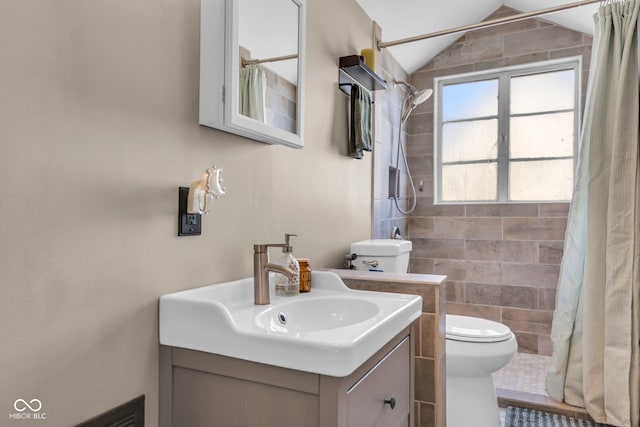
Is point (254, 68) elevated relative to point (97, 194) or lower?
elevated

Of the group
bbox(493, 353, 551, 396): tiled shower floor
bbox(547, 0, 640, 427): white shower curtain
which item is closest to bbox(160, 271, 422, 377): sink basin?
bbox(547, 0, 640, 427): white shower curtain

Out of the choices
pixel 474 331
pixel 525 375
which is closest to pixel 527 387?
pixel 525 375

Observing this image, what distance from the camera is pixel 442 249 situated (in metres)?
3.43

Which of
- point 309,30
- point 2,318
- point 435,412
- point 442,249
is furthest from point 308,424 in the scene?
point 442,249

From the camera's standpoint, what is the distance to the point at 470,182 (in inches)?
134

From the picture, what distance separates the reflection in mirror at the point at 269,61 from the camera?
1.30 metres

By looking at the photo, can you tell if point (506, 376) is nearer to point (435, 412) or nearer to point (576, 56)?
point (435, 412)

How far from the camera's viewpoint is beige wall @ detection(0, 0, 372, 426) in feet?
2.61

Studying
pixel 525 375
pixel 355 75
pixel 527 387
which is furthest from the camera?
pixel 525 375

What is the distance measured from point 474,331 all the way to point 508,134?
1.83 m

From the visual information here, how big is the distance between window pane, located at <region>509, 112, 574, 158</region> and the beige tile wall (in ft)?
1.11

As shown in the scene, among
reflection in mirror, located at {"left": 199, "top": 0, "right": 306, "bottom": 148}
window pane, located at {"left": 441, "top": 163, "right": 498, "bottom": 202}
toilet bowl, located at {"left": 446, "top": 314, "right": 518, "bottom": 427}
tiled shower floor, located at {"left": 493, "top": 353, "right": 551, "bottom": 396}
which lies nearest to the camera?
reflection in mirror, located at {"left": 199, "top": 0, "right": 306, "bottom": 148}

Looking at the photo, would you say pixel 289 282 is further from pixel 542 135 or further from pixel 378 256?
pixel 542 135

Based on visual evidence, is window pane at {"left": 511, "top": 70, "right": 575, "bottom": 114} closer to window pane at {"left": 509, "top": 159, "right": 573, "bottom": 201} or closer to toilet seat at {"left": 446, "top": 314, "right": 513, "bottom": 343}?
window pane at {"left": 509, "top": 159, "right": 573, "bottom": 201}
